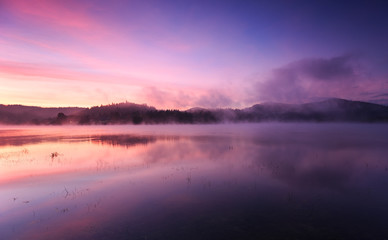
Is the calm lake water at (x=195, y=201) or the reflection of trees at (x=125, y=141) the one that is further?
the reflection of trees at (x=125, y=141)

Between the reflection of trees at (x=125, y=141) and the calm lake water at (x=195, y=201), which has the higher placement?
the reflection of trees at (x=125, y=141)

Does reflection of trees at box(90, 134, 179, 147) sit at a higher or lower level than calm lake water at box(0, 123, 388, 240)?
higher

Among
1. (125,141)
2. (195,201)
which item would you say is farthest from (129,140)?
(195,201)

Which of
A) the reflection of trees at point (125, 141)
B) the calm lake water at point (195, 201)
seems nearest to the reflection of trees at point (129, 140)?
the reflection of trees at point (125, 141)

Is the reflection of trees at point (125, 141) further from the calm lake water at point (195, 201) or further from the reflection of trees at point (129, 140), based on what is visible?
the calm lake water at point (195, 201)

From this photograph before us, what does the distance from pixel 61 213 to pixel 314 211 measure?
48.1 ft

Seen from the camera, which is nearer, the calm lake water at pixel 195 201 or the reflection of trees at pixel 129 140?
the calm lake water at pixel 195 201

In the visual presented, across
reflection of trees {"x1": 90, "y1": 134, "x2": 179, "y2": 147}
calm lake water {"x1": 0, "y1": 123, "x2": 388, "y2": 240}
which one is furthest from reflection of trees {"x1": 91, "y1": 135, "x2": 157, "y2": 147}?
calm lake water {"x1": 0, "y1": 123, "x2": 388, "y2": 240}

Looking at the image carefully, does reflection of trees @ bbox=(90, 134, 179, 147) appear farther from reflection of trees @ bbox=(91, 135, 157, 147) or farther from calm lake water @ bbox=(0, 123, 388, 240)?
calm lake water @ bbox=(0, 123, 388, 240)

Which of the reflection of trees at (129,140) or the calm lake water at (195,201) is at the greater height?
the reflection of trees at (129,140)

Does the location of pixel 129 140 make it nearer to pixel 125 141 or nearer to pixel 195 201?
pixel 125 141

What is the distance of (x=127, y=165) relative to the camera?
86.6ft

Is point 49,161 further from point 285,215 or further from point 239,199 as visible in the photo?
point 285,215

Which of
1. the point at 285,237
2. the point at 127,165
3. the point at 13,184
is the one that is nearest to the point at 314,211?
the point at 285,237
